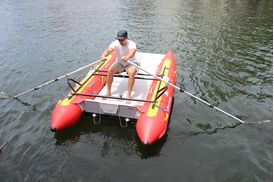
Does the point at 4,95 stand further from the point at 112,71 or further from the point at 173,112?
the point at 173,112

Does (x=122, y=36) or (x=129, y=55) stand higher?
(x=122, y=36)

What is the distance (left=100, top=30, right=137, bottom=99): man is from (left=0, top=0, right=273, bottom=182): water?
139 cm

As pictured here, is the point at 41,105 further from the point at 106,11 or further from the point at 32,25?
the point at 106,11

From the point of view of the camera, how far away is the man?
765 centimetres

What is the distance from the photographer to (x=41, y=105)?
29.8 feet

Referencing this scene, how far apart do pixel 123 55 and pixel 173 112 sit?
249 cm

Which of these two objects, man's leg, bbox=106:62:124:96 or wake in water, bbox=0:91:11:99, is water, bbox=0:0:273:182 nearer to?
wake in water, bbox=0:91:11:99

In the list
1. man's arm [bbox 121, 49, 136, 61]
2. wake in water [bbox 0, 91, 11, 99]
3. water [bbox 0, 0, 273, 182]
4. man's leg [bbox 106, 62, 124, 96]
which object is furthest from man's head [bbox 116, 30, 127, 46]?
wake in water [bbox 0, 91, 11, 99]

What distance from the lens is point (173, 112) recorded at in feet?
28.3

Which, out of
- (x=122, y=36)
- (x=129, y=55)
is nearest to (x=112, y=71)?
(x=129, y=55)

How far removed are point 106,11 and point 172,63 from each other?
1453 centimetres

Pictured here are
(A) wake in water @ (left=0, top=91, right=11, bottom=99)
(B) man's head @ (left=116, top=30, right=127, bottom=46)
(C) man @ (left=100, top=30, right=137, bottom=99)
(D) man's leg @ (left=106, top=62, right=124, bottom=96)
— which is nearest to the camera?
(B) man's head @ (left=116, top=30, right=127, bottom=46)

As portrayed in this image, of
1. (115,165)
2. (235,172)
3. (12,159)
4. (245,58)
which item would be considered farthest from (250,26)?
(12,159)

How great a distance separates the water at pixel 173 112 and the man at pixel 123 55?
1388mm
